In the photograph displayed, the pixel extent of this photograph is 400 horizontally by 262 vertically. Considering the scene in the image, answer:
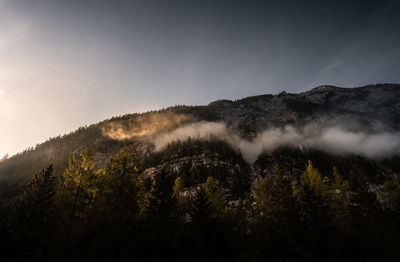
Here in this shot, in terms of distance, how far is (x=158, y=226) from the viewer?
19125 mm

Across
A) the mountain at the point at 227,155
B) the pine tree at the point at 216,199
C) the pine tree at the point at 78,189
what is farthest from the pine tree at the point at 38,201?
the mountain at the point at 227,155

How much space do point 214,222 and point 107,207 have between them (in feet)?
38.9

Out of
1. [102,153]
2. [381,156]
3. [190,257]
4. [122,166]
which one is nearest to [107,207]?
[122,166]

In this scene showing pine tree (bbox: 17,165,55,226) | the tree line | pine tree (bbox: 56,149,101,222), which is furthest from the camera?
pine tree (bbox: 56,149,101,222)

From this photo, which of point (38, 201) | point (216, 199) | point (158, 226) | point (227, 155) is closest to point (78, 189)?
point (38, 201)

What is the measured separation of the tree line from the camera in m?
16.9

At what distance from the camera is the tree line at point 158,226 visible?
55.3ft

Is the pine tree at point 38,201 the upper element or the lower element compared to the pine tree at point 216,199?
upper

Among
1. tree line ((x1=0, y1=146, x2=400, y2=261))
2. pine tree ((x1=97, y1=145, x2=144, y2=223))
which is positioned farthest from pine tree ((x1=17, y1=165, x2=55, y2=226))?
pine tree ((x1=97, y1=145, x2=144, y2=223))

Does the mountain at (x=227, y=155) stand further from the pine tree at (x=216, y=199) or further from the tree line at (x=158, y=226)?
the tree line at (x=158, y=226)

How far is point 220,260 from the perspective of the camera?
17.5 m

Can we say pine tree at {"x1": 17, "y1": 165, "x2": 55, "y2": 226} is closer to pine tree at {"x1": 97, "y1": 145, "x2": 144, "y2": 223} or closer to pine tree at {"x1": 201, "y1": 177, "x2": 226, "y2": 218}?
pine tree at {"x1": 97, "y1": 145, "x2": 144, "y2": 223}

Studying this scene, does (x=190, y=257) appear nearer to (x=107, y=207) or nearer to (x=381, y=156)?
(x=107, y=207)

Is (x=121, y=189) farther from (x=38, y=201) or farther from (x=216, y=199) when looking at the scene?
(x=216, y=199)
